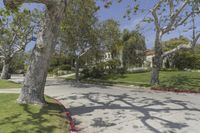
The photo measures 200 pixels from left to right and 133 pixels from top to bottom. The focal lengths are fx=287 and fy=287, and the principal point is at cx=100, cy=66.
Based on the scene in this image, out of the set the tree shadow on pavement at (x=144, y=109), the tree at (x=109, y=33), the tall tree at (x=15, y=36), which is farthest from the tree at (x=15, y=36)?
the tree shadow on pavement at (x=144, y=109)

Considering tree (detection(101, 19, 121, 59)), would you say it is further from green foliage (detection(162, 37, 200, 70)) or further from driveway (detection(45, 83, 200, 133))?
driveway (detection(45, 83, 200, 133))

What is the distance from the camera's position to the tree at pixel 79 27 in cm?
3262

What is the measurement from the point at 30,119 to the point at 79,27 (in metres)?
25.0

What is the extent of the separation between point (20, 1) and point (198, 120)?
7835mm

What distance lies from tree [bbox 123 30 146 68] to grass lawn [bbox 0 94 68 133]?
122 feet

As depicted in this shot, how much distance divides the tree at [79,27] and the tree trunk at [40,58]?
62.8ft

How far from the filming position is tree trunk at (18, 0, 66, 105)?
12.2 meters

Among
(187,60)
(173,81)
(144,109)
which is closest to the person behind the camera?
(144,109)

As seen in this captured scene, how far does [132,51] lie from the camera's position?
49500 mm

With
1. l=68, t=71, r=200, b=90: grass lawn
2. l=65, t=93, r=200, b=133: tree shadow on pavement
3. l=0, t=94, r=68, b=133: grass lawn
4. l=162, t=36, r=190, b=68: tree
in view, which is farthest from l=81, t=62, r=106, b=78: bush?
l=0, t=94, r=68, b=133: grass lawn

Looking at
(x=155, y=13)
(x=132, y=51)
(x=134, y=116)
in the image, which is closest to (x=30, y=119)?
(x=134, y=116)

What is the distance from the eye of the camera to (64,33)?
35.4 meters

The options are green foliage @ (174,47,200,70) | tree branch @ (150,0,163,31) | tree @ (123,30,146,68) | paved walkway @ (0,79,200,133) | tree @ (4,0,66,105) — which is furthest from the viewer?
tree @ (123,30,146,68)

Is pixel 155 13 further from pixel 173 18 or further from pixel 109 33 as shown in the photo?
pixel 109 33
